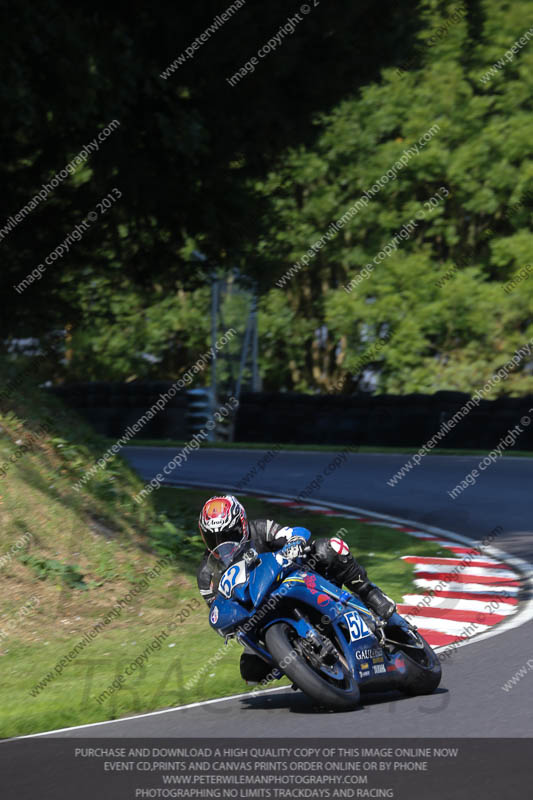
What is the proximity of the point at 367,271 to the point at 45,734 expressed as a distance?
27.3 m

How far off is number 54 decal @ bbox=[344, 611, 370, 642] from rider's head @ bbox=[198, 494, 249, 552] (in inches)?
30.2

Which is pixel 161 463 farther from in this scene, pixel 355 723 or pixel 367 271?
pixel 355 723

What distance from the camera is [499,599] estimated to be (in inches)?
412

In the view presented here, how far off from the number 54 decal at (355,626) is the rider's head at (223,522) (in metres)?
0.77

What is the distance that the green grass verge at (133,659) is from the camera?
7602 millimetres

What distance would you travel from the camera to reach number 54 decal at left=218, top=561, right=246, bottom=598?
6793 mm

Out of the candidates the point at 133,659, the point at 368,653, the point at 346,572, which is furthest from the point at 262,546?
the point at 133,659

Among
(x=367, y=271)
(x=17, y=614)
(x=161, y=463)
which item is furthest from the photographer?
(x=367, y=271)

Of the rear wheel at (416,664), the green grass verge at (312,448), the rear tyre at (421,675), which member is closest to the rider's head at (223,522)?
the rear wheel at (416,664)

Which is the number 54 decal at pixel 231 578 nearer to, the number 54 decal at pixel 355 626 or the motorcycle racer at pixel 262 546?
the motorcycle racer at pixel 262 546

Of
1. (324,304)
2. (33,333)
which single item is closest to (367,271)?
(324,304)

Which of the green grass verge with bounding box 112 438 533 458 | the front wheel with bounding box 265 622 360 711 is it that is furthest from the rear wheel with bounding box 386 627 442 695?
the green grass verge with bounding box 112 438 533 458

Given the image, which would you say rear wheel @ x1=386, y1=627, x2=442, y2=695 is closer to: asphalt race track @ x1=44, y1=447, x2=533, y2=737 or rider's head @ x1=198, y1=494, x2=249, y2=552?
asphalt race track @ x1=44, y1=447, x2=533, y2=737
